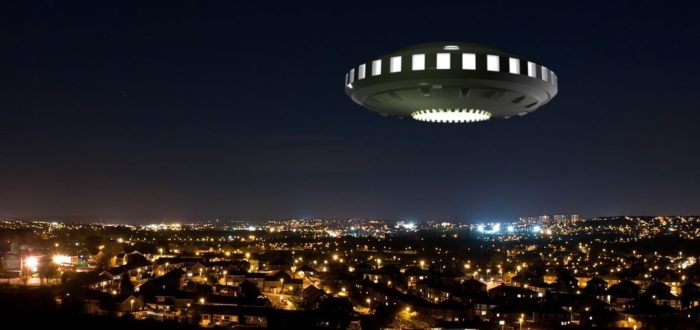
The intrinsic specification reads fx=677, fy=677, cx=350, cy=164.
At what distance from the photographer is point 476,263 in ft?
112

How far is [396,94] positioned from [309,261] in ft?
102

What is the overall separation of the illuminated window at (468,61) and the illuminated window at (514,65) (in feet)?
0.33

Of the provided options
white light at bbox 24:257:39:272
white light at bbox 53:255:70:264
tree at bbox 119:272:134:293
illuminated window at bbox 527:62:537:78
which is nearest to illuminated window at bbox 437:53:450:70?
illuminated window at bbox 527:62:537:78

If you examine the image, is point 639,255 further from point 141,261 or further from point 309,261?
point 141,261

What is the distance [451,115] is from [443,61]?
33cm

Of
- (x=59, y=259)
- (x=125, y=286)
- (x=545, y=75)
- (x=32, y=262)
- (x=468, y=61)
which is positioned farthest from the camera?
(x=59, y=259)

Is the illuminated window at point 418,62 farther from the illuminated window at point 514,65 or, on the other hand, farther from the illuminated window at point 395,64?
the illuminated window at point 514,65

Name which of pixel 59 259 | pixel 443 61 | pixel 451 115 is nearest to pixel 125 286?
pixel 59 259

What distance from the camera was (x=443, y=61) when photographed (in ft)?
5.70

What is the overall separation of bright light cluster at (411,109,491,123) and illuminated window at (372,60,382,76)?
0.74ft

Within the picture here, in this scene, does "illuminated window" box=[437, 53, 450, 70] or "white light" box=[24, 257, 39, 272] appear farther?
"white light" box=[24, 257, 39, 272]

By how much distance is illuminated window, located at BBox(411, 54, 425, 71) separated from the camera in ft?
5.79

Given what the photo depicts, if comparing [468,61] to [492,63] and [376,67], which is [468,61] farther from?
[376,67]

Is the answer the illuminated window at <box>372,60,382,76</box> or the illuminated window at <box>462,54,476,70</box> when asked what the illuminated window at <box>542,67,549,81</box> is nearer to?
the illuminated window at <box>462,54,476,70</box>
